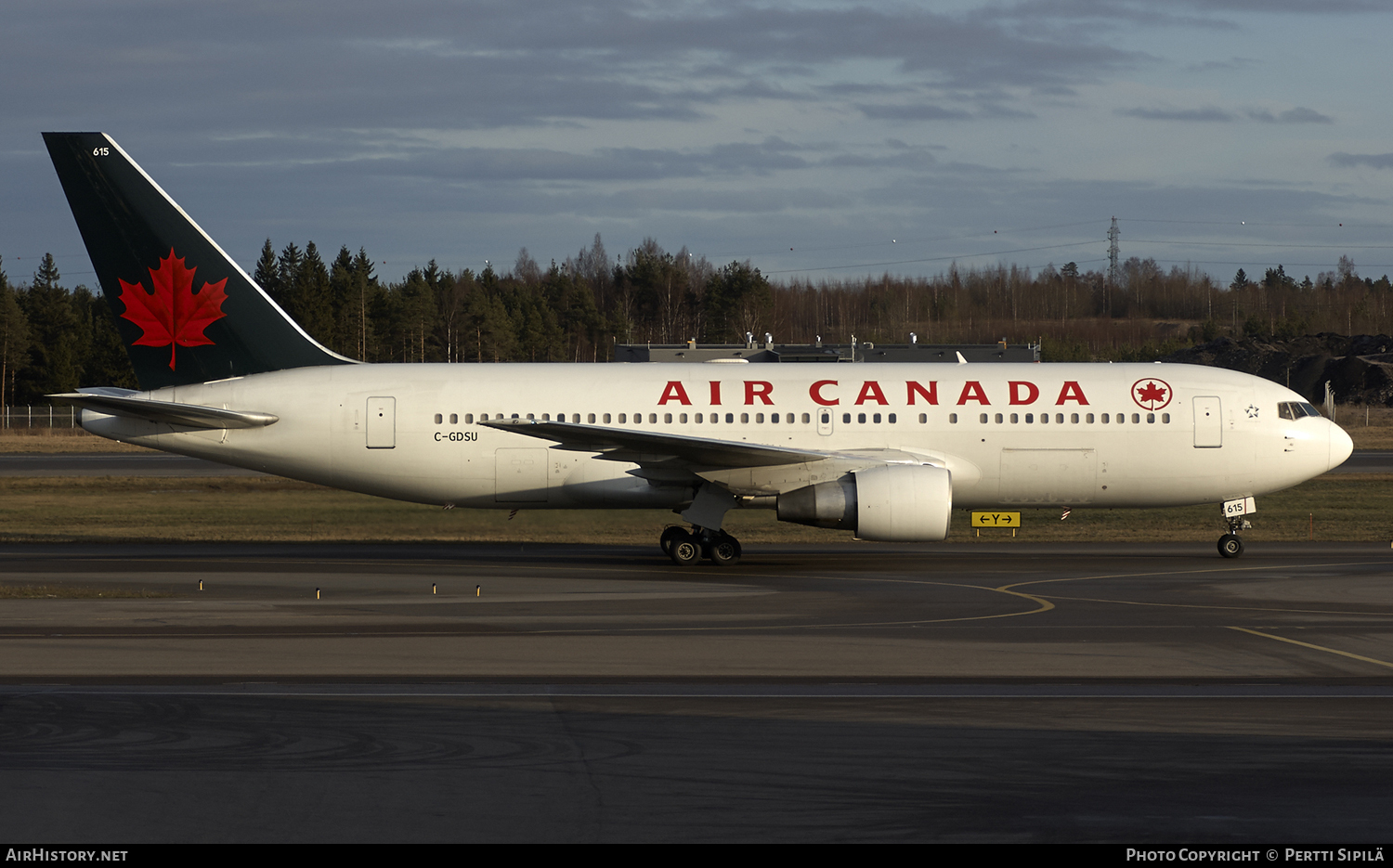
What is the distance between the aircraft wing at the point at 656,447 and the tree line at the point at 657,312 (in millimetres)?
80256

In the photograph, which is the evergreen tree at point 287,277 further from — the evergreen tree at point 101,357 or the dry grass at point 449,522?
the dry grass at point 449,522

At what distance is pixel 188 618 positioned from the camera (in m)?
16.9

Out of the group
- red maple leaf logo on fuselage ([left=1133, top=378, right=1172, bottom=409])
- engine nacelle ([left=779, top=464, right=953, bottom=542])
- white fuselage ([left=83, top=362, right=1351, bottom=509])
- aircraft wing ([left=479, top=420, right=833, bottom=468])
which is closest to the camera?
engine nacelle ([left=779, top=464, right=953, bottom=542])

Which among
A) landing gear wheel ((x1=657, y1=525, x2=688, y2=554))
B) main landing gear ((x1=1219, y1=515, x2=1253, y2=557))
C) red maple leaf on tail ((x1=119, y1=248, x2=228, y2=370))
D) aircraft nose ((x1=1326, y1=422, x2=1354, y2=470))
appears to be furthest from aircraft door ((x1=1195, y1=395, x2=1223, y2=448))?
red maple leaf on tail ((x1=119, y1=248, x2=228, y2=370))

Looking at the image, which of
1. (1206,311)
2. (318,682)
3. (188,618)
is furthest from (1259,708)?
(1206,311)

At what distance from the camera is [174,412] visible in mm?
24234

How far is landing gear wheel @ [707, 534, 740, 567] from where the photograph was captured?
81.1 feet

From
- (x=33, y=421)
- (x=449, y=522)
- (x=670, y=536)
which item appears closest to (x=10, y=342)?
(x=33, y=421)

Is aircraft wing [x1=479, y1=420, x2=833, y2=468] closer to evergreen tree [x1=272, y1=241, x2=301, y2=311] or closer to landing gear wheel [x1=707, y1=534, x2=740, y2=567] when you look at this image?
landing gear wheel [x1=707, y1=534, x2=740, y2=567]

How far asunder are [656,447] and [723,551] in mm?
2625

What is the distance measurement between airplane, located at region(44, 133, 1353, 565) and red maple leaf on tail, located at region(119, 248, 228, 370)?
37 mm

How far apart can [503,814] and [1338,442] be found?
75.5ft

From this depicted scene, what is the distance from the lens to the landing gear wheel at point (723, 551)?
2472cm

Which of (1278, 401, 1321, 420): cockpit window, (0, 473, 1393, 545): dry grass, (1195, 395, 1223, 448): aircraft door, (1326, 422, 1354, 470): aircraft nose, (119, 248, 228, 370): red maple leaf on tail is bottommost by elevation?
(0, 473, 1393, 545): dry grass
